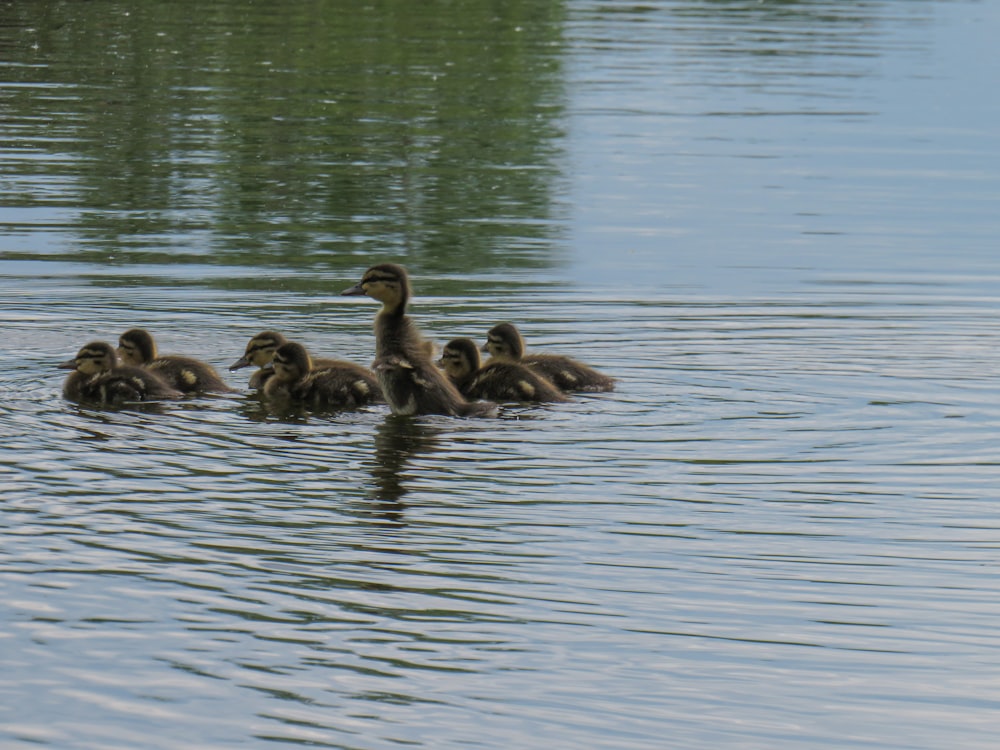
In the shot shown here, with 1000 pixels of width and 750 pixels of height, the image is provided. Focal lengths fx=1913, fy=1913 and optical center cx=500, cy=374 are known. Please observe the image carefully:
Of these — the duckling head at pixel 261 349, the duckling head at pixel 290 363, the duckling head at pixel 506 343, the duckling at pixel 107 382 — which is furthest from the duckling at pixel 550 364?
the duckling at pixel 107 382

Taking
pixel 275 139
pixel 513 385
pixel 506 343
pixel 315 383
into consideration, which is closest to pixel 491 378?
pixel 513 385

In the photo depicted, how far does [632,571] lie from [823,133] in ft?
54.0

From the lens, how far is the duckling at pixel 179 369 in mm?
8875

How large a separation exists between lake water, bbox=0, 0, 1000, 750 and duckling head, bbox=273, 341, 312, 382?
23 cm

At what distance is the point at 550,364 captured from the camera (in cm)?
912

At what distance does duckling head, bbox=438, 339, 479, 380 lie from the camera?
930cm

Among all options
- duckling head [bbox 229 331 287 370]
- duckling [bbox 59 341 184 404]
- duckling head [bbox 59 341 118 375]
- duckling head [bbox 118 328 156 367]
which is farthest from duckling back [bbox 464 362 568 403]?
duckling head [bbox 59 341 118 375]

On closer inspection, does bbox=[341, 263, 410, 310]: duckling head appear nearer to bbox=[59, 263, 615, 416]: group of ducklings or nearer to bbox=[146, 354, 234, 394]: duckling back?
bbox=[59, 263, 615, 416]: group of ducklings

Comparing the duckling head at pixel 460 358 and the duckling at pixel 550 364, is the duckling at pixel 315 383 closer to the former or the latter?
the duckling head at pixel 460 358

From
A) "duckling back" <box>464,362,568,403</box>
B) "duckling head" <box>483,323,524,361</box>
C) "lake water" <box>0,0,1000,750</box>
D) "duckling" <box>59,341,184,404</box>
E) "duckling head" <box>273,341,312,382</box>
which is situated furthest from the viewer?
"duckling head" <box>483,323,524,361</box>

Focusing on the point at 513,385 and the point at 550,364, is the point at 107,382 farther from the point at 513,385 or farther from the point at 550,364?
the point at 550,364

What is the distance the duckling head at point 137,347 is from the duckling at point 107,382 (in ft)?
1.27

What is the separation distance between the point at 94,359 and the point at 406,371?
1488mm

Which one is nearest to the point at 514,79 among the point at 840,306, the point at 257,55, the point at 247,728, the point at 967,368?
the point at 257,55
